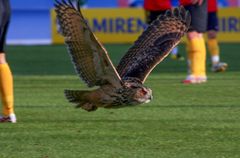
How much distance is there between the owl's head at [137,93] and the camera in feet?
27.1

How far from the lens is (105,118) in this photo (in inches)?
406

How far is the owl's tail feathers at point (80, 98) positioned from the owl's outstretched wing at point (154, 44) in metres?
0.40

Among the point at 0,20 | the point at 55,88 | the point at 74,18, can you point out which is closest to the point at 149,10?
the point at 55,88

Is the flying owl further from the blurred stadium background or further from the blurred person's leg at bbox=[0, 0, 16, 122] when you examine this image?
the blurred person's leg at bbox=[0, 0, 16, 122]

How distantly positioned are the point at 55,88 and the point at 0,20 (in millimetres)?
4179

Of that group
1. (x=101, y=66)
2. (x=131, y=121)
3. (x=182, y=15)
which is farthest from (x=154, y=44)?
(x=131, y=121)

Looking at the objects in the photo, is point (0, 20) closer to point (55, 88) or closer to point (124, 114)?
point (124, 114)

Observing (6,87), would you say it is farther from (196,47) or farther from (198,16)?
(198,16)

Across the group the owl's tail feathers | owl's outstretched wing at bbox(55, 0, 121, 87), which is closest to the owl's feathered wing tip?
owl's outstretched wing at bbox(55, 0, 121, 87)

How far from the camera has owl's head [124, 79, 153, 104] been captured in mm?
8273

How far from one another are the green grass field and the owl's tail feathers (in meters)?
0.30

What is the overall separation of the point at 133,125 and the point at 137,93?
140 cm

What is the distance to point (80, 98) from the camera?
8516 mm

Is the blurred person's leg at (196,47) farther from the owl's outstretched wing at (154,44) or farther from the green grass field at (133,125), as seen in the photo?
the owl's outstretched wing at (154,44)
